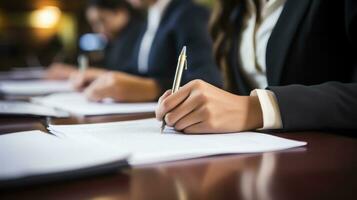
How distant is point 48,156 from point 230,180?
0.14 metres

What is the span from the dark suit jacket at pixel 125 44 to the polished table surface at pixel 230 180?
143cm

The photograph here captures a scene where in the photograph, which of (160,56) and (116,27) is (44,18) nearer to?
(116,27)

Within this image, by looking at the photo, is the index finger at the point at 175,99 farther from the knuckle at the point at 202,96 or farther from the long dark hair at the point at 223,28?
the long dark hair at the point at 223,28

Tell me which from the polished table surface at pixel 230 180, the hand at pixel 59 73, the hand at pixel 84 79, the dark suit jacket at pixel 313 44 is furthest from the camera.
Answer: the hand at pixel 59 73

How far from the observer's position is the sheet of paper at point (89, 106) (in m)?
0.72

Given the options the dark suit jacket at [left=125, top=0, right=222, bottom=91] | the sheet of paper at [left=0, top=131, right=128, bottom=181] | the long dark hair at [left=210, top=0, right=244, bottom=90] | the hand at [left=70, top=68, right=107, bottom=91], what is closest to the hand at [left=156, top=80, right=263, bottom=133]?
the sheet of paper at [left=0, top=131, right=128, bottom=181]

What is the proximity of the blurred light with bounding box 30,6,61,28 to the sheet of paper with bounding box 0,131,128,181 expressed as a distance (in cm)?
332

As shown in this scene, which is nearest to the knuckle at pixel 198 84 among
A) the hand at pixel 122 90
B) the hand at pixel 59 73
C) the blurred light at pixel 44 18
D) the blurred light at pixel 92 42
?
the hand at pixel 122 90

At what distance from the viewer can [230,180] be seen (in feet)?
1.11

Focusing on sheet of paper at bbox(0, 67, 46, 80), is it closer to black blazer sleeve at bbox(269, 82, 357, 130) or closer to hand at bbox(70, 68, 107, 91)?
hand at bbox(70, 68, 107, 91)

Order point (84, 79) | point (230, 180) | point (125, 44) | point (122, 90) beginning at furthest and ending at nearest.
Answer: point (125, 44) < point (84, 79) < point (122, 90) < point (230, 180)

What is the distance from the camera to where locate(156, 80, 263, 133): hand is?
1.65ft

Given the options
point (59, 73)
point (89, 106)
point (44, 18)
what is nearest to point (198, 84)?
point (89, 106)

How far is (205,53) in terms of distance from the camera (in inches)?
37.2
